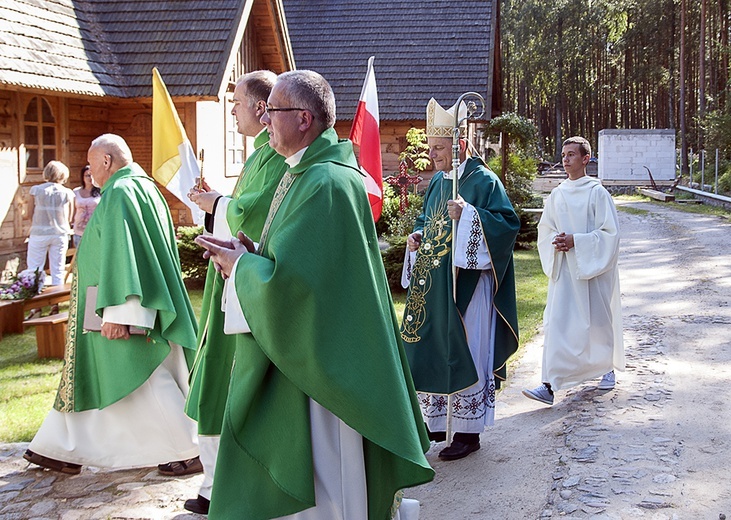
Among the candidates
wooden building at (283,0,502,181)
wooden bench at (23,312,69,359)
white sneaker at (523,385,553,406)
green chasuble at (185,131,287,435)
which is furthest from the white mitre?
wooden building at (283,0,502,181)

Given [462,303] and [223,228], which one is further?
[462,303]

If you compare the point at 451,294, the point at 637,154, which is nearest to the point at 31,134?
the point at 451,294

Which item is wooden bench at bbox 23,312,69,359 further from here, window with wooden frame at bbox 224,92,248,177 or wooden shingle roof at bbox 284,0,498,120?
wooden shingle roof at bbox 284,0,498,120

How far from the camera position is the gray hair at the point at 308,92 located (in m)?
3.27

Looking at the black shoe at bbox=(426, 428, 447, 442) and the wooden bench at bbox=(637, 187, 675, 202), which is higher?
the wooden bench at bbox=(637, 187, 675, 202)

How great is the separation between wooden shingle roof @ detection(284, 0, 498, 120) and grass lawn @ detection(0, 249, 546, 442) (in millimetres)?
11291

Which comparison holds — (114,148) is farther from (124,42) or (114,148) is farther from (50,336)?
(124,42)

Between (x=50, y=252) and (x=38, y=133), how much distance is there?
2.48 meters

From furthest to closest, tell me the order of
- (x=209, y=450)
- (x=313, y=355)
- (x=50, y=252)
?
(x=50, y=252), (x=209, y=450), (x=313, y=355)

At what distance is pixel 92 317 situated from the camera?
4.91 m

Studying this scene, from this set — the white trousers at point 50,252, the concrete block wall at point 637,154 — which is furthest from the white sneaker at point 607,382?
the concrete block wall at point 637,154

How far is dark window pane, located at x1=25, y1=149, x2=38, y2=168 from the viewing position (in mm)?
12664

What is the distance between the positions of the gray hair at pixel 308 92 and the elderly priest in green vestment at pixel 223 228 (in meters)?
0.79

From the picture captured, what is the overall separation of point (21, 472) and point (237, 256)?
280cm
